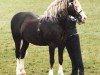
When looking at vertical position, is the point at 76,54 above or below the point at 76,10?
below

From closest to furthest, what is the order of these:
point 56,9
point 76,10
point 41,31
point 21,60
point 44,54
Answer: point 76,10, point 56,9, point 41,31, point 21,60, point 44,54

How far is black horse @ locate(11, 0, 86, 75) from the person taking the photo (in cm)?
862

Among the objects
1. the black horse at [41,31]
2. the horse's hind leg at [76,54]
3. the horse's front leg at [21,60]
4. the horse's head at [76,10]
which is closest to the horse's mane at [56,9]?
the black horse at [41,31]

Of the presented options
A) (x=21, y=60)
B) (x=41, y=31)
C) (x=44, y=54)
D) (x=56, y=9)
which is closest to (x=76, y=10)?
(x=56, y=9)

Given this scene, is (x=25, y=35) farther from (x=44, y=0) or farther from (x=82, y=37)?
(x=44, y=0)

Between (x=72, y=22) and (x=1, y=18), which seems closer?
(x=72, y=22)

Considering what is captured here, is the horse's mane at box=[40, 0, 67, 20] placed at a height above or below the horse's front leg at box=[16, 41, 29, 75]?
above

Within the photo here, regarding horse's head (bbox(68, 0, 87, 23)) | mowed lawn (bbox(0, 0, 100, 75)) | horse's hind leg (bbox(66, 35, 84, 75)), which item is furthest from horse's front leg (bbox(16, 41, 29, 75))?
horse's head (bbox(68, 0, 87, 23))

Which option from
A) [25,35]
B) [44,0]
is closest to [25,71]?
[25,35]

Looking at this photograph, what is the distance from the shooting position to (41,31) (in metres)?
8.97

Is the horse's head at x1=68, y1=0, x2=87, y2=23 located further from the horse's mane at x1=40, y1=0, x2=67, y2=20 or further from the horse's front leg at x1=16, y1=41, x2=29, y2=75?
the horse's front leg at x1=16, y1=41, x2=29, y2=75

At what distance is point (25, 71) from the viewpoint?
10039mm

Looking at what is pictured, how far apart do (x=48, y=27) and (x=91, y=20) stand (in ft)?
40.3

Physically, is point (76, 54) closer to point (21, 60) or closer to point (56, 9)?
point (56, 9)
